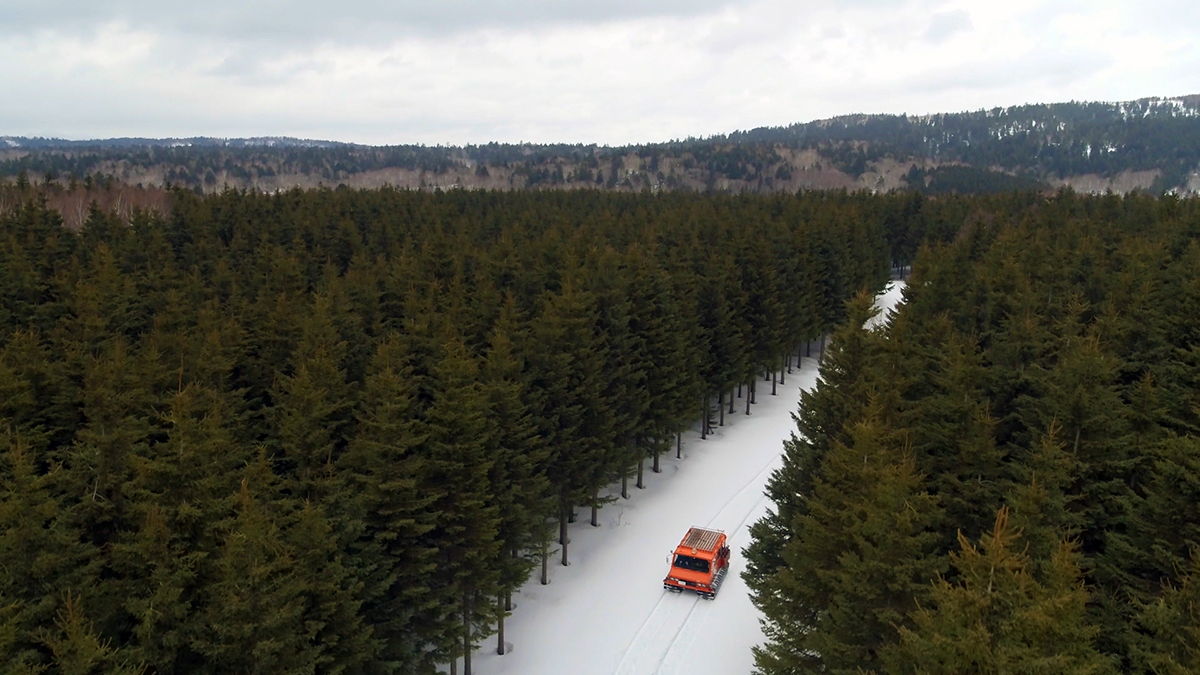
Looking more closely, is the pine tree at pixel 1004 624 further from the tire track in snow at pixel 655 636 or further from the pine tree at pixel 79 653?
the tire track in snow at pixel 655 636

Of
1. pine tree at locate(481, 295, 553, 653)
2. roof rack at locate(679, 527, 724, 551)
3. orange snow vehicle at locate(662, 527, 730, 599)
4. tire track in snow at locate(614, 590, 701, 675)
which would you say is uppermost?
pine tree at locate(481, 295, 553, 653)

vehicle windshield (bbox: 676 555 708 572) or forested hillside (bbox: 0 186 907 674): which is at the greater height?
forested hillside (bbox: 0 186 907 674)

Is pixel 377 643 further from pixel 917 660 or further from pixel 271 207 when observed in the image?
pixel 271 207

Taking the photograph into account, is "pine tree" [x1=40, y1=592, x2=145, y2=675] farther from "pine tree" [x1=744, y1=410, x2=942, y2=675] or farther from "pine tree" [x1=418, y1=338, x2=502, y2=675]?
"pine tree" [x1=744, y1=410, x2=942, y2=675]

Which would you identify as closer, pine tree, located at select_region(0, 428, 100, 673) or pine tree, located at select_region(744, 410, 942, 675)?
pine tree, located at select_region(0, 428, 100, 673)

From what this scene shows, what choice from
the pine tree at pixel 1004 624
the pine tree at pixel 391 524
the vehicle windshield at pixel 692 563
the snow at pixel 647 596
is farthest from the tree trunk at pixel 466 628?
the pine tree at pixel 1004 624

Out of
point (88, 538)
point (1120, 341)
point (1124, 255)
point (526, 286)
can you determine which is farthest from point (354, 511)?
point (1124, 255)

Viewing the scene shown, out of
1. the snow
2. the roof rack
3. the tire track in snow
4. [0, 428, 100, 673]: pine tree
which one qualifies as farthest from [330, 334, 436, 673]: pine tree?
the roof rack

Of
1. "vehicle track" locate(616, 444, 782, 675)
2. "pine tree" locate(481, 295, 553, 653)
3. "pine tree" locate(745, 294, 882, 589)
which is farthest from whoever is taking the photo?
"vehicle track" locate(616, 444, 782, 675)
